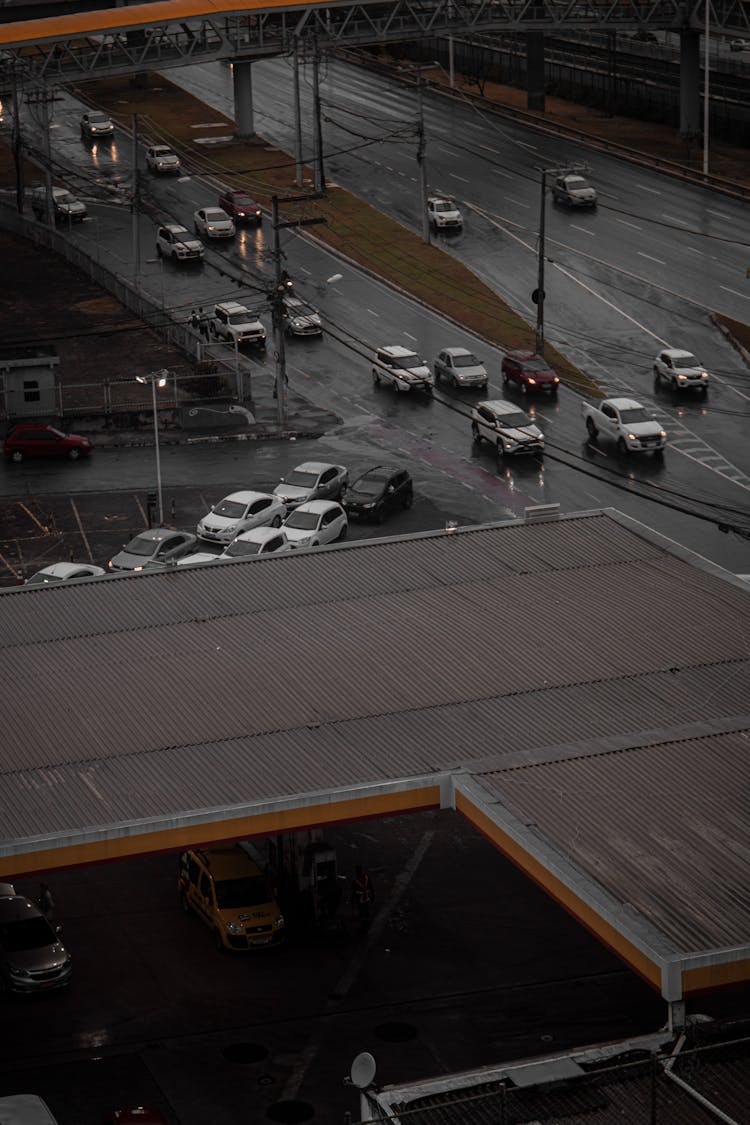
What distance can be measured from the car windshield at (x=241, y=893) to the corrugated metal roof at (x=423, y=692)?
3.07 meters

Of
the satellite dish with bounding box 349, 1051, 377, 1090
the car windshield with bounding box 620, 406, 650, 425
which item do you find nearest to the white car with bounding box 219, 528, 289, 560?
the car windshield with bounding box 620, 406, 650, 425

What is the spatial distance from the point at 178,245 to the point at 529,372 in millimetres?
25743

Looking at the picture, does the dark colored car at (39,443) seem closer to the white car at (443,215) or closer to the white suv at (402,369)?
the white suv at (402,369)

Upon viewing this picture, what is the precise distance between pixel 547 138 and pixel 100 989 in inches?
3335

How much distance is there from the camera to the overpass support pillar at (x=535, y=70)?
117250mm

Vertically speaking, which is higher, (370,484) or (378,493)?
(370,484)

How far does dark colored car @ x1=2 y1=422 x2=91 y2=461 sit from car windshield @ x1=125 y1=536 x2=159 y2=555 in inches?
499

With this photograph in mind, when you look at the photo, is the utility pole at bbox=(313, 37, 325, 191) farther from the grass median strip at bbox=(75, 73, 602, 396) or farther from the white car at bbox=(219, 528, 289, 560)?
the white car at bbox=(219, 528, 289, 560)

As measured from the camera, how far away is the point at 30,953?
120 ft

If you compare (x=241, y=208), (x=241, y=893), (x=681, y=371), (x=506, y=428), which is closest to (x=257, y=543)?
(x=506, y=428)

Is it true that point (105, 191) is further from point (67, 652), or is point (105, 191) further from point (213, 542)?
point (67, 652)

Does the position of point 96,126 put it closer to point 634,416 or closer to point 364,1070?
point 634,416

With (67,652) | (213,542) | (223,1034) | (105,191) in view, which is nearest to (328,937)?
(223,1034)

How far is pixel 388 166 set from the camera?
→ 4306 inches
